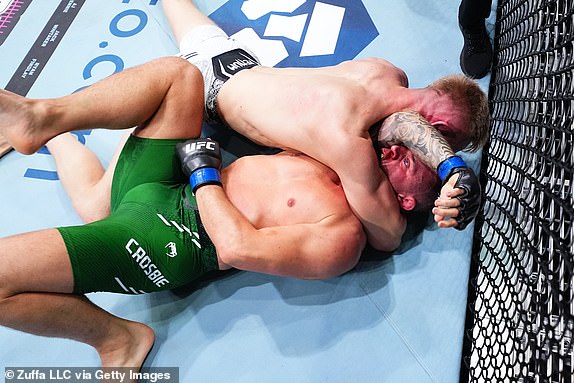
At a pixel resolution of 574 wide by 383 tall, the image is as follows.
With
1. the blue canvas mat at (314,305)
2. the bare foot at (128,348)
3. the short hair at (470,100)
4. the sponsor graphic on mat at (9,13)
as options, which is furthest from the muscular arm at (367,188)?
the sponsor graphic on mat at (9,13)

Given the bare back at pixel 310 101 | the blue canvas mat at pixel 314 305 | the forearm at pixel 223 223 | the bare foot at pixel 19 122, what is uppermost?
the bare foot at pixel 19 122

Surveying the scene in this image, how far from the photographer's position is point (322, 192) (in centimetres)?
178

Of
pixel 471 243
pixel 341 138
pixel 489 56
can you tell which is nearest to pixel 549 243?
pixel 471 243

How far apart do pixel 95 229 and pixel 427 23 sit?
5.02ft

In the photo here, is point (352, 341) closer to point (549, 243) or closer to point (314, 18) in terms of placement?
point (549, 243)

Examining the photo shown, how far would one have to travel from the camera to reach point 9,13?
2.81m

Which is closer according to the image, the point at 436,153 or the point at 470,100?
the point at 436,153

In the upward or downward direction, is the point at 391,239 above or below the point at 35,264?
below

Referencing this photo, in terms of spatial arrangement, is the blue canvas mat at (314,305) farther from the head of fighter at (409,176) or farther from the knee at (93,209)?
the head of fighter at (409,176)

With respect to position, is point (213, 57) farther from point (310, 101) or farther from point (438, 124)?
point (438, 124)

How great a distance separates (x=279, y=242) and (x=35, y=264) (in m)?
0.64

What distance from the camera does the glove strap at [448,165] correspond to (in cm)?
160

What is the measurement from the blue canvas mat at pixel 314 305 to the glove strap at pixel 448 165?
40cm

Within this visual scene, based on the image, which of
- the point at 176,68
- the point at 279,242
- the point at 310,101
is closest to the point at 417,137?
the point at 310,101
